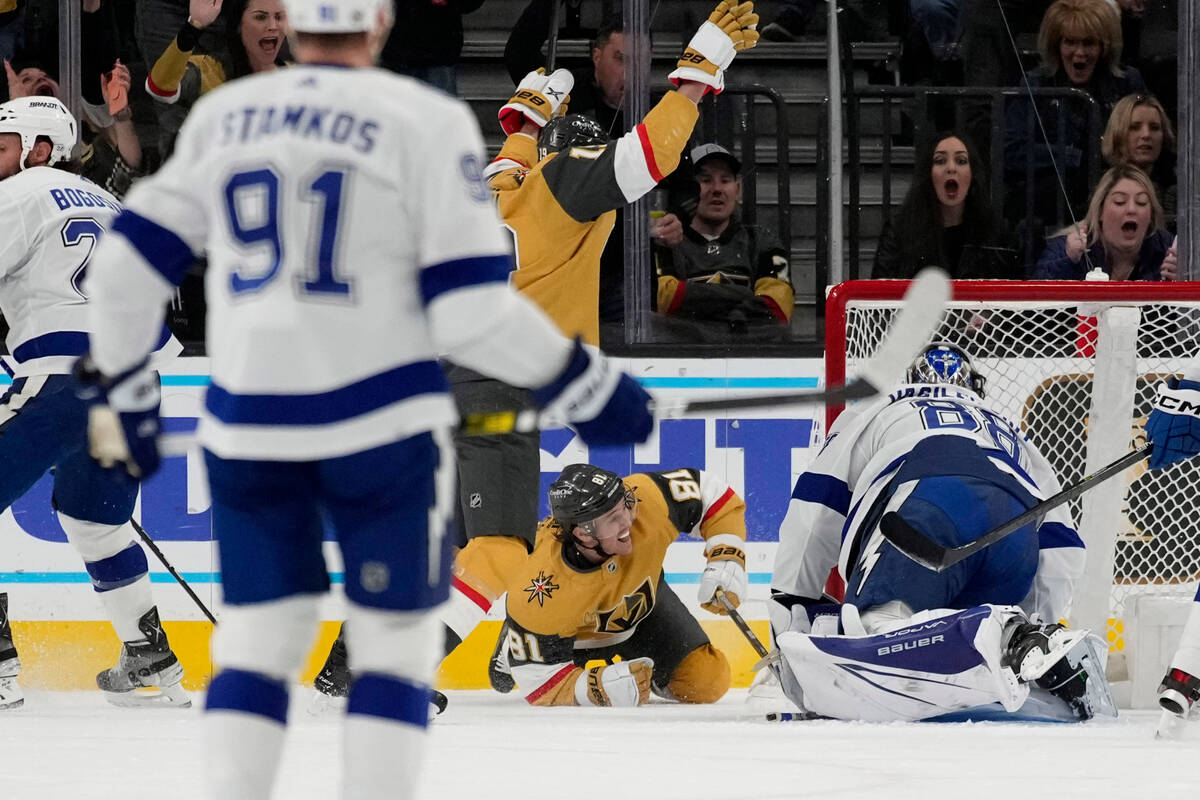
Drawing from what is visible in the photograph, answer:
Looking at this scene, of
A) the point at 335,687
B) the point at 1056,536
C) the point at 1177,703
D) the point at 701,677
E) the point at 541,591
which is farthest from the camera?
the point at 701,677

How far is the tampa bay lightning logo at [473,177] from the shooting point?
5.63 ft

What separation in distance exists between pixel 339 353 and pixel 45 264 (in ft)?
6.97

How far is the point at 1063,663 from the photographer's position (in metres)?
3.29

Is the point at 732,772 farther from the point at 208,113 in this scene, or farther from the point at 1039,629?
the point at 208,113

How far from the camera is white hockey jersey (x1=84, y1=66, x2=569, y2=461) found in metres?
1.69

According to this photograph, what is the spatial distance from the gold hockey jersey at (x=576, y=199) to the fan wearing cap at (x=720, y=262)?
0.65m

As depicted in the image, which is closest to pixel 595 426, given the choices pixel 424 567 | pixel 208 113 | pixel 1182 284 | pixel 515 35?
pixel 424 567

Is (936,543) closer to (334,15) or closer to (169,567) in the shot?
(169,567)

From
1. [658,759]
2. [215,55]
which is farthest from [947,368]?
[215,55]

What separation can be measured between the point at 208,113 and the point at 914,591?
205 cm

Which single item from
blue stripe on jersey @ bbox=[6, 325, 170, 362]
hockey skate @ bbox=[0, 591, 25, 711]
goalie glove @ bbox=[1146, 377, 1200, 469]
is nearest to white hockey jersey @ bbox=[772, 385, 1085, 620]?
goalie glove @ bbox=[1146, 377, 1200, 469]

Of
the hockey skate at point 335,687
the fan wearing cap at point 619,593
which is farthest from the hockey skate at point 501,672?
the hockey skate at point 335,687

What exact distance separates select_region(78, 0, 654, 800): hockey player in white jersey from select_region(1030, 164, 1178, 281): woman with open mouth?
325cm

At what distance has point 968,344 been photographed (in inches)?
175
